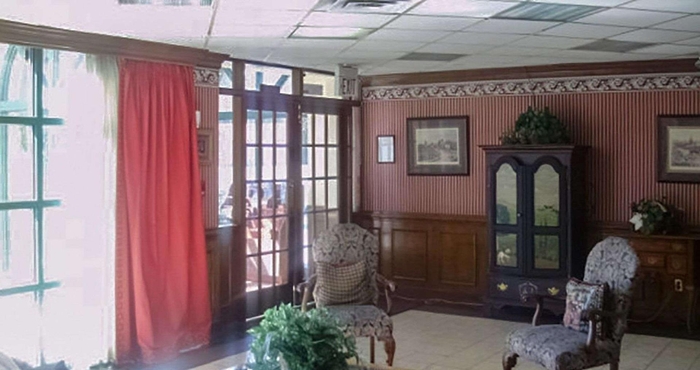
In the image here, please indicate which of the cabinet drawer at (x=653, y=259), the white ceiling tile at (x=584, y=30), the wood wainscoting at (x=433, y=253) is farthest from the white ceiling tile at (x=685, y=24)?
the wood wainscoting at (x=433, y=253)

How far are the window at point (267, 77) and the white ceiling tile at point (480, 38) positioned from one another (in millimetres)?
1982

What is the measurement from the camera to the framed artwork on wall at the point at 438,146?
773 centimetres

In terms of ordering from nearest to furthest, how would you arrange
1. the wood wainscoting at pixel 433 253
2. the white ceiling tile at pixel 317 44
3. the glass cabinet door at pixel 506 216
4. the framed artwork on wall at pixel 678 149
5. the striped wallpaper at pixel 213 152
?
the white ceiling tile at pixel 317 44, the striped wallpaper at pixel 213 152, the framed artwork on wall at pixel 678 149, the glass cabinet door at pixel 506 216, the wood wainscoting at pixel 433 253

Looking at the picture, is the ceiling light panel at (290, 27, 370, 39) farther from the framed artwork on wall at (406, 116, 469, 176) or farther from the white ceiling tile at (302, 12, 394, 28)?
the framed artwork on wall at (406, 116, 469, 176)

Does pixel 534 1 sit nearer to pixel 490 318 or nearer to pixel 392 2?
pixel 392 2

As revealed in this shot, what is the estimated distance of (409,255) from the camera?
8000 mm

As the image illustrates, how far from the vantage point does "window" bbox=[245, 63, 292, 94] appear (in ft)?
22.4

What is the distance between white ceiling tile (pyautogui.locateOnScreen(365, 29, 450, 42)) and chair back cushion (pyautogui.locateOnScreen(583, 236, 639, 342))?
189 centimetres

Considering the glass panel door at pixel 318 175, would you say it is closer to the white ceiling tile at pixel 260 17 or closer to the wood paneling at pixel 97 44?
the wood paneling at pixel 97 44

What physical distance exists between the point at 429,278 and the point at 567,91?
2383 millimetres

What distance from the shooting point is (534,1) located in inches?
169

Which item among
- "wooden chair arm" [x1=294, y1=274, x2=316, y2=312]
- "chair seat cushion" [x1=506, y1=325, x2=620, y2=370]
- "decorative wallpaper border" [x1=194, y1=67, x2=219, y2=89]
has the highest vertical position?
"decorative wallpaper border" [x1=194, y1=67, x2=219, y2=89]

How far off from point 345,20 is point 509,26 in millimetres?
1139

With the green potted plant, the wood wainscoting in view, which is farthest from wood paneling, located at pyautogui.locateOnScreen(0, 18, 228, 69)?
the green potted plant
